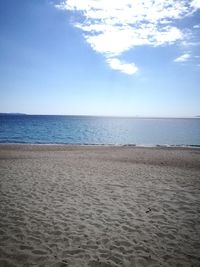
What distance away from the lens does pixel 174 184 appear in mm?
11562

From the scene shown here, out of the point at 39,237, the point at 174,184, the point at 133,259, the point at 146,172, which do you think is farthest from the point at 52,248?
the point at 146,172

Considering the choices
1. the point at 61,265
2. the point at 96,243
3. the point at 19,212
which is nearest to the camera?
the point at 61,265

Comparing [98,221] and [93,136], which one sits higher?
[93,136]

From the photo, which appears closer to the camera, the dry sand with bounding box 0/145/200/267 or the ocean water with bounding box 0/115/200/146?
the dry sand with bounding box 0/145/200/267

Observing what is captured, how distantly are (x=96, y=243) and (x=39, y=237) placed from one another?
160 centimetres

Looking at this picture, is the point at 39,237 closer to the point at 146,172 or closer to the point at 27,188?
the point at 27,188

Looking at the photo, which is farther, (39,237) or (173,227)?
(173,227)

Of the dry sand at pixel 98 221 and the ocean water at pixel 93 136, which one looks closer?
the dry sand at pixel 98 221

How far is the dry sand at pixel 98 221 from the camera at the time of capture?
207 inches

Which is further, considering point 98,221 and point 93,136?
point 93,136

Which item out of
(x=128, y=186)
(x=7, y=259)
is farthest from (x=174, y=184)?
(x=7, y=259)

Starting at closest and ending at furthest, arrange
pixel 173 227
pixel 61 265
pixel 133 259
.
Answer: pixel 61 265 → pixel 133 259 → pixel 173 227

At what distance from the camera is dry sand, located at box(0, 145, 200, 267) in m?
5.26

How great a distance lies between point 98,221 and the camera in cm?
704
